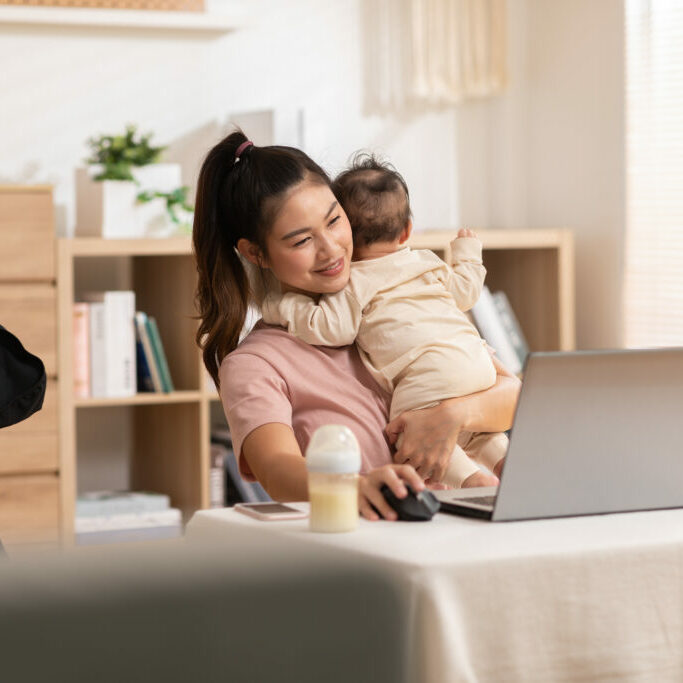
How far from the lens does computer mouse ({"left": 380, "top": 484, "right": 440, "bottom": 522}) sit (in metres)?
1.20

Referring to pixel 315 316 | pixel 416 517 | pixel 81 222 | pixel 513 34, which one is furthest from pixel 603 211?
pixel 416 517

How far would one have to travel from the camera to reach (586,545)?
1.09m

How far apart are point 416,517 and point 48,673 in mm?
627

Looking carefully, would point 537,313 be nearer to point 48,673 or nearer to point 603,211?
point 603,211

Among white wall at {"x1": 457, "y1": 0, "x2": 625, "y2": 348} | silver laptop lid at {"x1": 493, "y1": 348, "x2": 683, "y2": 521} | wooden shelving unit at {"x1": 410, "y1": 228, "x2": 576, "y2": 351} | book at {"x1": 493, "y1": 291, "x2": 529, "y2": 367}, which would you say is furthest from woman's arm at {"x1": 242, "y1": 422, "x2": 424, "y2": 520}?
white wall at {"x1": 457, "y1": 0, "x2": 625, "y2": 348}

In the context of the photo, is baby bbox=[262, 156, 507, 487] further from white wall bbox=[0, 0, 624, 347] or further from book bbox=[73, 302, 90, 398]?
white wall bbox=[0, 0, 624, 347]

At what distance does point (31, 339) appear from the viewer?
3072mm

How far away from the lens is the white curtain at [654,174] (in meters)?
3.38

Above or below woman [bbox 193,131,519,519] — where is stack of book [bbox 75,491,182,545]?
below

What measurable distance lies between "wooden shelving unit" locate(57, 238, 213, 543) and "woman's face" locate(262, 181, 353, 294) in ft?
4.44

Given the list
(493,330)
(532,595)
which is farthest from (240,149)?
(493,330)

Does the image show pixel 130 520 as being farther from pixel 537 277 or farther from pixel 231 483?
pixel 537 277

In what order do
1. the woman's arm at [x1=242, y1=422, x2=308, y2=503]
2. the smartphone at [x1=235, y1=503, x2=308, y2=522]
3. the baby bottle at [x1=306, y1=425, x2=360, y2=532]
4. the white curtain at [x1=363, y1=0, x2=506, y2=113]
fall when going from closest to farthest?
the baby bottle at [x1=306, y1=425, x2=360, y2=532], the smartphone at [x1=235, y1=503, x2=308, y2=522], the woman's arm at [x1=242, y1=422, x2=308, y2=503], the white curtain at [x1=363, y1=0, x2=506, y2=113]

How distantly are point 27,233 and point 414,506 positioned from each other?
212 centimetres
